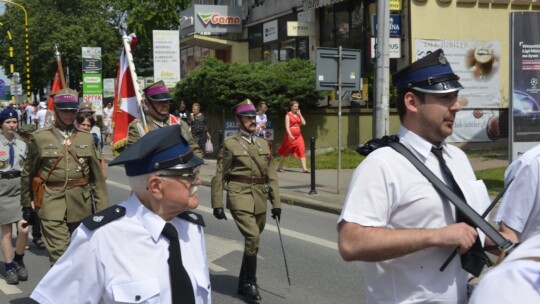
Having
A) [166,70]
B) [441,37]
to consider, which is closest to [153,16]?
[166,70]

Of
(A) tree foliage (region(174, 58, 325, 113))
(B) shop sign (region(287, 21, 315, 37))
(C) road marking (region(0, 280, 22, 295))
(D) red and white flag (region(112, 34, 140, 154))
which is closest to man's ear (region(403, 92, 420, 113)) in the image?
(D) red and white flag (region(112, 34, 140, 154))

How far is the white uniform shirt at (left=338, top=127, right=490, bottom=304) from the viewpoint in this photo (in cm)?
273

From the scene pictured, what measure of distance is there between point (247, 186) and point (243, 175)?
0.40ft

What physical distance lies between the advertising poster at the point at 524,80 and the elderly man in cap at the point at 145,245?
9831 mm

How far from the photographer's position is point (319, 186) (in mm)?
15164

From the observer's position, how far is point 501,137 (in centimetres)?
2200

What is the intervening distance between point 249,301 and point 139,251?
4.43 m

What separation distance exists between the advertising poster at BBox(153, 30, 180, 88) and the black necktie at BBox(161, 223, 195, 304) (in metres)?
22.4

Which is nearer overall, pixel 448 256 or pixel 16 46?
pixel 448 256

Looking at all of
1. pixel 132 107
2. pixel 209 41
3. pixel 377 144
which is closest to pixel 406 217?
pixel 377 144

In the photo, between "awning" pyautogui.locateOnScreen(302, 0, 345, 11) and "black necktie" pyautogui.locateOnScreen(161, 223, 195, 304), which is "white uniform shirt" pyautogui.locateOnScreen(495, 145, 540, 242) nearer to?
"black necktie" pyautogui.locateOnScreen(161, 223, 195, 304)

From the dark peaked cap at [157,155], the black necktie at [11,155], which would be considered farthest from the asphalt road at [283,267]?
the dark peaked cap at [157,155]

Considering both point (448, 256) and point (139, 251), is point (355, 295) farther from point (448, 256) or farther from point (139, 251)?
point (139, 251)

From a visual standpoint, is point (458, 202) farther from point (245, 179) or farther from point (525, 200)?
point (245, 179)
